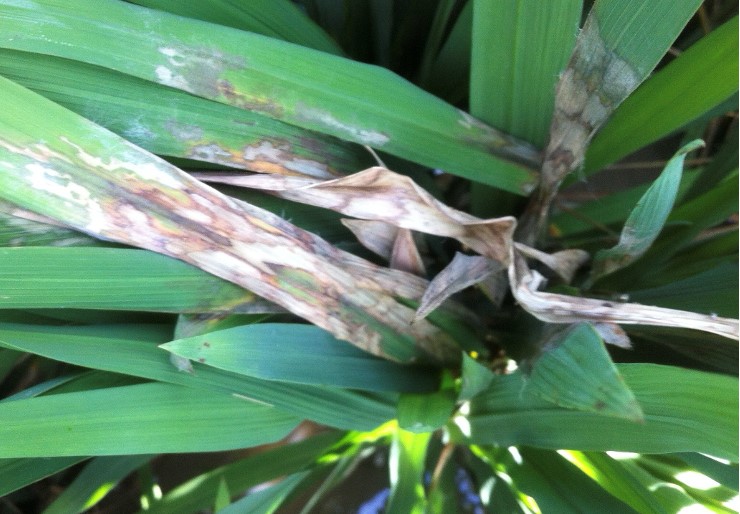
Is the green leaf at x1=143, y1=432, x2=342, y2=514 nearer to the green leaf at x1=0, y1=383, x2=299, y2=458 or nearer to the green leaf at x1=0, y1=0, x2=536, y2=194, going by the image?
the green leaf at x1=0, y1=383, x2=299, y2=458

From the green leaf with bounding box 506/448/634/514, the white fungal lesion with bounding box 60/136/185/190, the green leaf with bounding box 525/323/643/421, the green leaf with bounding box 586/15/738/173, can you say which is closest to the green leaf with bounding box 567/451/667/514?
the green leaf with bounding box 506/448/634/514

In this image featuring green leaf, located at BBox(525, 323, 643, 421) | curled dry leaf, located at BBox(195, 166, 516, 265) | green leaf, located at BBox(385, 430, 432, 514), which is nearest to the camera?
green leaf, located at BBox(525, 323, 643, 421)

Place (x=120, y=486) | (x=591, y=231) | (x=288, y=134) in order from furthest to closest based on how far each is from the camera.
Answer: (x=120, y=486), (x=591, y=231), (x=288, y=134)

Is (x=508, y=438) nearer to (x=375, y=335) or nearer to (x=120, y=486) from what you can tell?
(x=375, y=335)

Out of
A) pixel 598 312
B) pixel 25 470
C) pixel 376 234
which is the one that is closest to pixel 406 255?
pixel 376 234

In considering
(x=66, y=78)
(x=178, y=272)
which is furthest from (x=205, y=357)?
(x=66, y=78)

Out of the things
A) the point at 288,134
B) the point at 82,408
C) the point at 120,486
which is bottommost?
the point at 120,486

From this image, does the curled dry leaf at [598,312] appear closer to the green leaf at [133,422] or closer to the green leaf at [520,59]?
the green leaf at [520,59]
